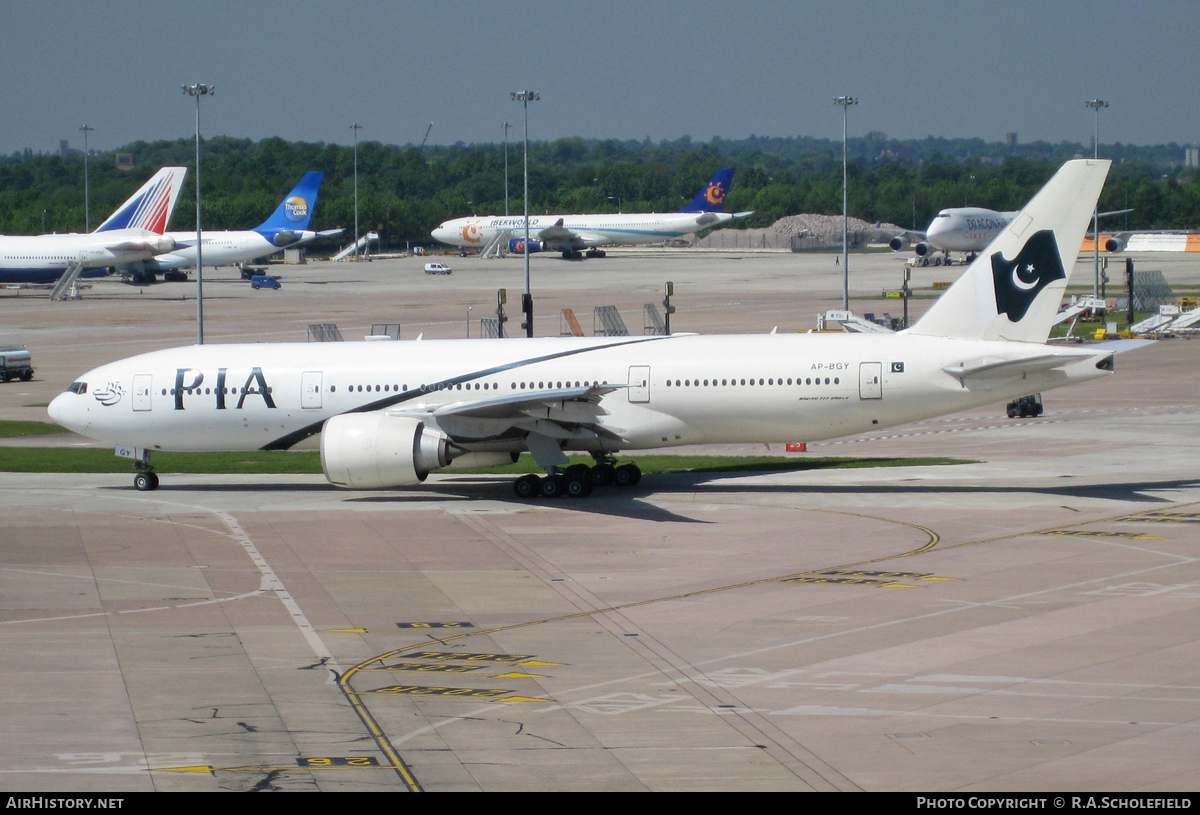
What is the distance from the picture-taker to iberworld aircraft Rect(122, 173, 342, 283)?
12681 cm

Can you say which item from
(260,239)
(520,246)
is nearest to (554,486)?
(260,239)

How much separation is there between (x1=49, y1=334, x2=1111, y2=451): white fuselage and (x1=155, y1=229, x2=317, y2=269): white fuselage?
92.0 meters

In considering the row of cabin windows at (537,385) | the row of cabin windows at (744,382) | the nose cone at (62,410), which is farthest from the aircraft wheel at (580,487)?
the nose cone at (62,410)

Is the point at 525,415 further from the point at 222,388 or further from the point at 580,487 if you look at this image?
the point at 222,388

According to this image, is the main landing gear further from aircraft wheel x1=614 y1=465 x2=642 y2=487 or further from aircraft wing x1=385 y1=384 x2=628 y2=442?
aircraft wing x1=385 y1=384 x2=628 y2=442

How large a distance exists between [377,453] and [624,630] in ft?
42.4

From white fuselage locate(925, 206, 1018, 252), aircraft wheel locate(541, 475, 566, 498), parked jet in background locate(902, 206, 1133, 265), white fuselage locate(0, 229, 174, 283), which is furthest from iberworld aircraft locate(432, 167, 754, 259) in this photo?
aircraft wheel locate(541, 475, 566, 498)

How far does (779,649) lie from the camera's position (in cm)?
2061

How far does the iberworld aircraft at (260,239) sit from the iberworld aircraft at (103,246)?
32.1ft

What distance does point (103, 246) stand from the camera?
113000 mm

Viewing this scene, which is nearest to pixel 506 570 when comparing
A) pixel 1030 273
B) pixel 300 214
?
pixel 1030 273

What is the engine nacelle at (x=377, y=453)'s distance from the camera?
33.4 meters

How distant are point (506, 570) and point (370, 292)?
9007 cm

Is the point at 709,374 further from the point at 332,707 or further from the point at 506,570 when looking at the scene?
the point at 332,707
